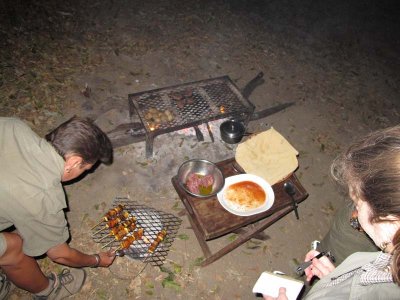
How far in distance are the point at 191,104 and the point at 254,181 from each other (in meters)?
2.23

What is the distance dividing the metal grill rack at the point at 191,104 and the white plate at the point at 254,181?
148cm

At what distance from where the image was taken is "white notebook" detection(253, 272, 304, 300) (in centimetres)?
303

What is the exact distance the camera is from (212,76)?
8406 millimetres

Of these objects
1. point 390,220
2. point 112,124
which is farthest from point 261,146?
point 112,124

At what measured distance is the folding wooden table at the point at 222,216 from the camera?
394 cm

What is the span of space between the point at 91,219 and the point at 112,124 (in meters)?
2.39

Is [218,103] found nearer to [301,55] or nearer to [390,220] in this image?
[390,220]

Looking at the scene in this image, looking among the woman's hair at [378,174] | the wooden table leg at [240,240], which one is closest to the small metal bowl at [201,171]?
the wooden table leg at [240,240]

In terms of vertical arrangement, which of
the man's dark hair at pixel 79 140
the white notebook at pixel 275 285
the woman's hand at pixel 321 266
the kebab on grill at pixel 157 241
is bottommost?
the kebab on grill at pixel 157 241

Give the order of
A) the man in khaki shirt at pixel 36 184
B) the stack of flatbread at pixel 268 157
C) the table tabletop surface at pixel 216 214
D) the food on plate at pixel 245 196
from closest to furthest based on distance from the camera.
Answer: the man in khaki shirt at pixel 36 184, the table tabletop surface at pixel 216 214, the food on plate at pixel 245 196, the stack of flatbread at pixel 268 157

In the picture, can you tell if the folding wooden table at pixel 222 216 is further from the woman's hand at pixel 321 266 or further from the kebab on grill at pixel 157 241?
the woman's hand at pixel 321 266

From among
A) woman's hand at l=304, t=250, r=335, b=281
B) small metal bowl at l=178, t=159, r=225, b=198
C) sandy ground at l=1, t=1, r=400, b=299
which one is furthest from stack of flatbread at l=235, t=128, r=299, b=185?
woman's hand at l=304, t=250, r=335, b=281

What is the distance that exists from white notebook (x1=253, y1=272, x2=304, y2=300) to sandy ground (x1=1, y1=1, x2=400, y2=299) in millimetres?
1645

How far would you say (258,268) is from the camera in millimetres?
4863
